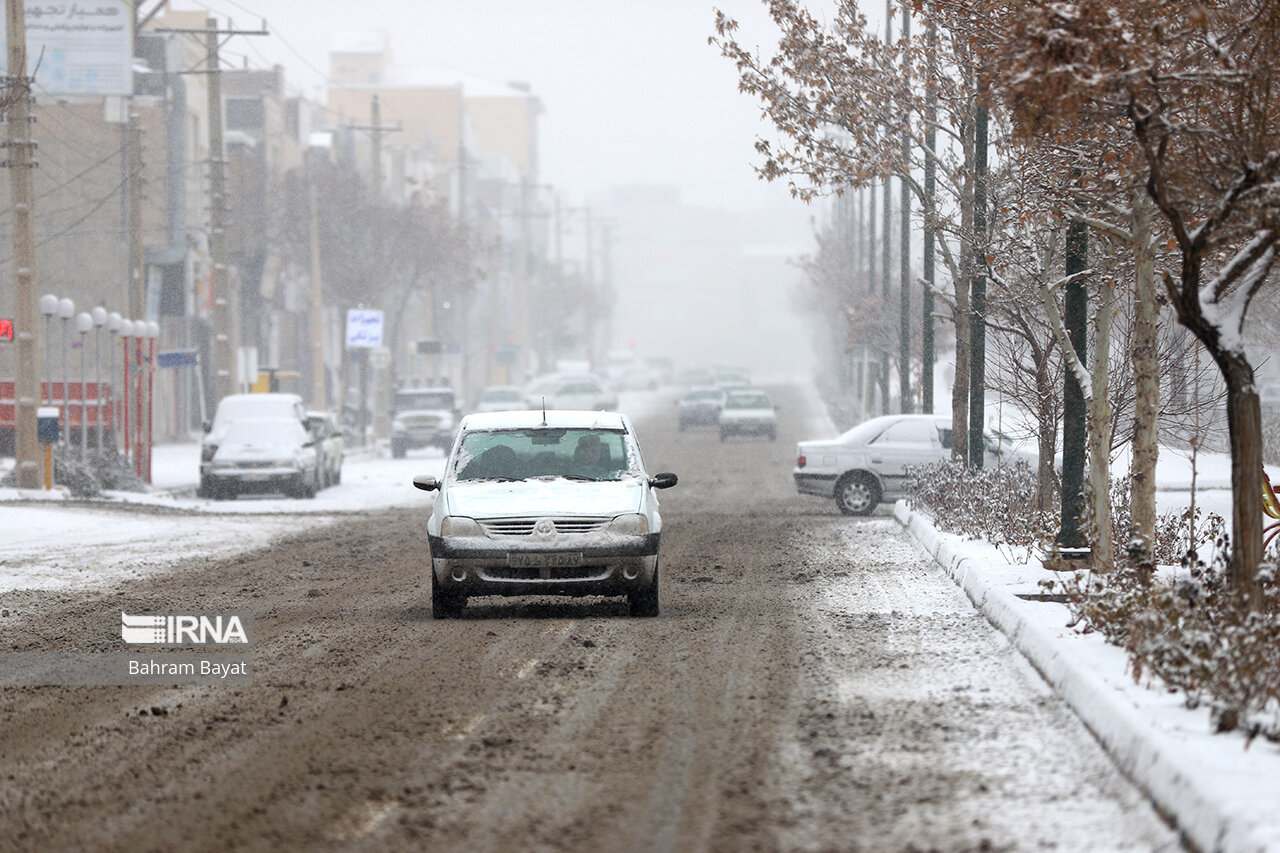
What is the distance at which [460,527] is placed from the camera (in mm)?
13781

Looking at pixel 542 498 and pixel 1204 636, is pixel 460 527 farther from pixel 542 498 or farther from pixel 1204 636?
pixel 1204 636

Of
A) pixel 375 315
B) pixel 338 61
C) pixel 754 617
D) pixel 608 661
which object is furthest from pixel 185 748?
pixel 338 61

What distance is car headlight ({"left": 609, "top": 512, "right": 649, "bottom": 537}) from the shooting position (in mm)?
13812

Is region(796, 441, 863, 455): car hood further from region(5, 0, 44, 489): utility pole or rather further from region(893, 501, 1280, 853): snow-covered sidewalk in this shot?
region(893, 501, 1280, 853): snow-covered sidewalk

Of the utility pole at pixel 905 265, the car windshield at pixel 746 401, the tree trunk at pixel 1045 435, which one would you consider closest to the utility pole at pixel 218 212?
the utility pole at pixel 905 265

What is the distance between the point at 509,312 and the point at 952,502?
4318 inches

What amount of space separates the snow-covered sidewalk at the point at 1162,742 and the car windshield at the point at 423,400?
120 ft

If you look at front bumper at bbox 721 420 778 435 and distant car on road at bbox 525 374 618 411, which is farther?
distant car on road at bbox 525 374 618 411

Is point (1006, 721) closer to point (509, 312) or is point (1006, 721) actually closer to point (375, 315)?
point (375, 315)

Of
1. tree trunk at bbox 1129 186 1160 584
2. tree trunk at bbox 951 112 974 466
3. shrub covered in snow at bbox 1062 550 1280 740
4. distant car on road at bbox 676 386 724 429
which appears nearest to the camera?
shrub covered in snow at bbox 1062 550 1280 740

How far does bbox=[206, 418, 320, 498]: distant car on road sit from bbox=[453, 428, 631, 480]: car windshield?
18.0 metres

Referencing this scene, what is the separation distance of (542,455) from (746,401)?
133 feet

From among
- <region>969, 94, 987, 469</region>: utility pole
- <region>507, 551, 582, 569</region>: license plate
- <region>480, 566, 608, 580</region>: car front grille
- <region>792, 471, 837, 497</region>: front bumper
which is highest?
<region>969, 94, 987, 469</region>: utility pole

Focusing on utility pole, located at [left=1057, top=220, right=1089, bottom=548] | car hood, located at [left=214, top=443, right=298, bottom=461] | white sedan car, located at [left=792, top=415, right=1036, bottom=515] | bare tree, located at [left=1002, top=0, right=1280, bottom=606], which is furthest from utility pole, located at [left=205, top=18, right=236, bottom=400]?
bare tree, located at [left=1002, top=0, right=1280, bottom=606]
